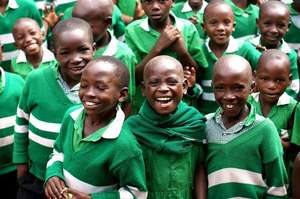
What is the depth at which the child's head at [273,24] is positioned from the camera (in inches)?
163

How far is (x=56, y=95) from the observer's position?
9.73ft

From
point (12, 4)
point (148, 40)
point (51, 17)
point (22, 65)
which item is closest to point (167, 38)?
point (148, 40)

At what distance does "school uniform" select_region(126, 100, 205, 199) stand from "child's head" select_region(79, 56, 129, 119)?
19 centimetres

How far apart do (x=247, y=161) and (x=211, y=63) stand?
1300 mm

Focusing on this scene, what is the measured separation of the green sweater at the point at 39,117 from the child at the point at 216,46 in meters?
1.27

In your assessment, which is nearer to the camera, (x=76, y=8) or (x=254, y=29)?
(x=76, y=8)

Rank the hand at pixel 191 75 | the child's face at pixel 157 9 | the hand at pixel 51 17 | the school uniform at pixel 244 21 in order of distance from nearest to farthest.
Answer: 1. the hand at pixel 191 75
2. the child's face at pixel 157 9
3. the school uniform at pixel 244 21
4. the hand at pixel 51 17

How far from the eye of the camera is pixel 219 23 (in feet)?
13.0

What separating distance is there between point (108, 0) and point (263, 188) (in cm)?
159

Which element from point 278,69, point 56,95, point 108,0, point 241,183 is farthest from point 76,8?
point 241,183

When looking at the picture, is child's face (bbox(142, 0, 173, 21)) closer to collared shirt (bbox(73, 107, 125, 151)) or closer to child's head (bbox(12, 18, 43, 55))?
child's head (bbox(12, 18, 43, 55))

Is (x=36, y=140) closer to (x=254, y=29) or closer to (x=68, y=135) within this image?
(x=68, y=135)

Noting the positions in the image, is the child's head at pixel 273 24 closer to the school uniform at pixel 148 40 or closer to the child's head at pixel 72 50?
the school uniform at pixel 148 40

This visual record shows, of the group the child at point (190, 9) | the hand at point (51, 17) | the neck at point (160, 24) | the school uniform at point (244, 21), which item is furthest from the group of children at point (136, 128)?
the hand at point (51, 17)
